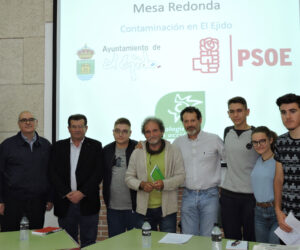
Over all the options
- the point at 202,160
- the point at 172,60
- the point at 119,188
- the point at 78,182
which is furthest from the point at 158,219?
the point at 172,60

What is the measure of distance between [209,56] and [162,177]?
1.69 meters

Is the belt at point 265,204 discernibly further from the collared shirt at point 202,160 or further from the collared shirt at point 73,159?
the collared shirt at point 73,159

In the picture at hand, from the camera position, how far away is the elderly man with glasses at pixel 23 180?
3266mm

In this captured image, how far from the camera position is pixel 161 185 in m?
2.84

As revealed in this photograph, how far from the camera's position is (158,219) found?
2.97m

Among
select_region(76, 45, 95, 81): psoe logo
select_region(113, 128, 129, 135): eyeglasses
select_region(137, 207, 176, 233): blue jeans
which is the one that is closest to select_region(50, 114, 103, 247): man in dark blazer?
select_region(113, 128, 129, 135): eyeglasses

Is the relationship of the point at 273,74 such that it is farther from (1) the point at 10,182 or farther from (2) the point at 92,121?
(1) the point at 10,182

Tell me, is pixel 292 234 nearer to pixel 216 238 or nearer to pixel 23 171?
pixel 216 238

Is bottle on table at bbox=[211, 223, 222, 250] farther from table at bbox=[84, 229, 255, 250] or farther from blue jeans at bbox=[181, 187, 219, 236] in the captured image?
blue jeans at bbox=[181, 187, 219, 236]

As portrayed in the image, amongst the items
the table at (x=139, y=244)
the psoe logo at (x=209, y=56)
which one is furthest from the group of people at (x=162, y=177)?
the psoe logo at (x=209, y=56)

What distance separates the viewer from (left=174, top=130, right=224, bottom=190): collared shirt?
302 cm

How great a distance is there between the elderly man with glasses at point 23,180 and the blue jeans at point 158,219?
1016 mm

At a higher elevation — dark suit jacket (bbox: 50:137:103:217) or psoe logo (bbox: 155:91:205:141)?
psoe logo (bbox: 155:91:205:141)

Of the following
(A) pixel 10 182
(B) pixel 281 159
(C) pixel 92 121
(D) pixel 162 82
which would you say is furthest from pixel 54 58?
(B) pixel 281 159
